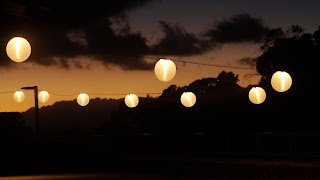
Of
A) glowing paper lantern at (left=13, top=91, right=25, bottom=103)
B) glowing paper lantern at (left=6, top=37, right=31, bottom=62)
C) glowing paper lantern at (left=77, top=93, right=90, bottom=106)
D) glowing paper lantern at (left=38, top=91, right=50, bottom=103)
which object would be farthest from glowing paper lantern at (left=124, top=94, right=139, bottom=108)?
glowing paper lantern at (left=6, top=37, right=31, bottom=62)

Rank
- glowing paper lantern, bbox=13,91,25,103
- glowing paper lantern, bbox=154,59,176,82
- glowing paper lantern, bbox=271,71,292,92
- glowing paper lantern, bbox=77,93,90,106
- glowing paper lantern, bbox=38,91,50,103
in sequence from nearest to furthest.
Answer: glowing paper lantern, bbox=154,59,176,82 < glowing paper lantern, bbox=271,71,292,92 < glowing paper lantern, bbox=77,93,90,106 < glowing paper lantern, bbox=38,91,50,103 < glowing paper lantern, bbox=13,91,25,103

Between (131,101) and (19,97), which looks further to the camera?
(19,97)

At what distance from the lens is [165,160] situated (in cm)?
1669

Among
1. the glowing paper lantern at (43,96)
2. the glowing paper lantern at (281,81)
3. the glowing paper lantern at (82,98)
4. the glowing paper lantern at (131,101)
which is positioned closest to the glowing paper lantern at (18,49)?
the glowing paper lantern at (281,81)

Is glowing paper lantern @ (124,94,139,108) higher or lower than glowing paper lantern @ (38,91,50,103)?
lower

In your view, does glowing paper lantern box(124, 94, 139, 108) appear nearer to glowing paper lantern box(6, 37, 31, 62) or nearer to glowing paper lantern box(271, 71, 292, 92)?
glowing paper lantern box(271, 71, 292, 92)

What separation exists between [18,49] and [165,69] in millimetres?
3873

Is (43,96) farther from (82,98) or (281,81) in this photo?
(281,81)

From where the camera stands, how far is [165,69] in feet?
36.4

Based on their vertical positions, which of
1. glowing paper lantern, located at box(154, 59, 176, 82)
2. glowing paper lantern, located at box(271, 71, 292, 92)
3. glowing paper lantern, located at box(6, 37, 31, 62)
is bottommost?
glowing paper lantern, located at box(271, 71, 292, 92)

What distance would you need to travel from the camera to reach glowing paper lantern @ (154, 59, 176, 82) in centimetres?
1109

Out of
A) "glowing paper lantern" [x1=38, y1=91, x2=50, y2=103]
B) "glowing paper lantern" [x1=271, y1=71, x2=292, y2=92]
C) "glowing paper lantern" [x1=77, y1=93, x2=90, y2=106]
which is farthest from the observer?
"glowing paper lantern" [x1=38, y1=91, x2=50, y2=103]

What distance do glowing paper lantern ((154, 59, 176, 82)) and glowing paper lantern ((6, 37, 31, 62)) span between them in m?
3.63

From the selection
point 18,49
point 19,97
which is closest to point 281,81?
point 18,49
